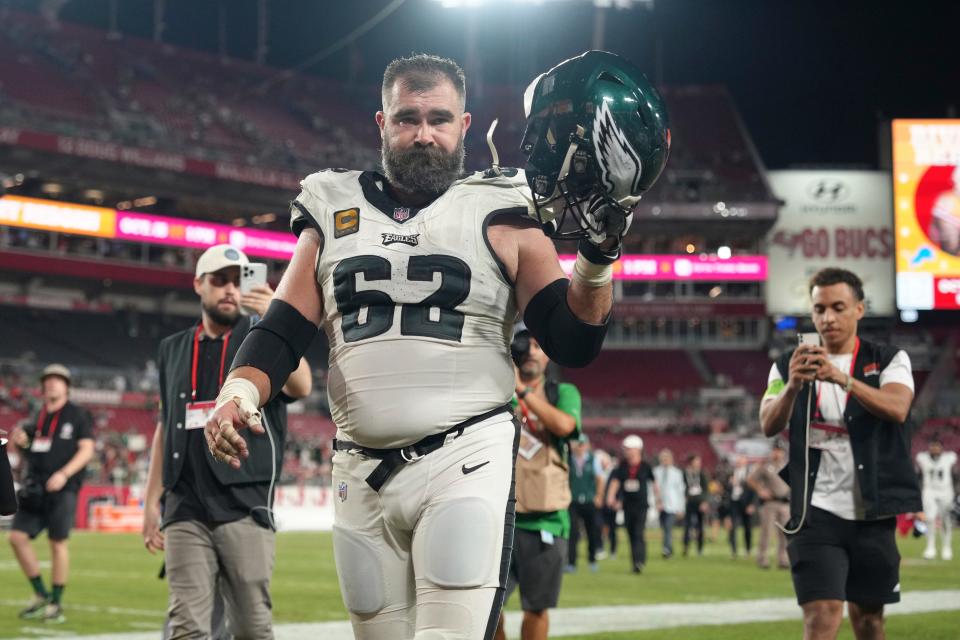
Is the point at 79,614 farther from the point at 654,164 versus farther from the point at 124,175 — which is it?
the point at 124,175

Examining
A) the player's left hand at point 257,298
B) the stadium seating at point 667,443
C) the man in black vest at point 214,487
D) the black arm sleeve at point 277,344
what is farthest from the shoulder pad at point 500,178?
the stadium seating at point 667,443

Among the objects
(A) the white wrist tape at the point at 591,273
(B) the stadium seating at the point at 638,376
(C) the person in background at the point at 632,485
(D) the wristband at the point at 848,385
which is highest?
(B) the stadium seating at the point at 638,376

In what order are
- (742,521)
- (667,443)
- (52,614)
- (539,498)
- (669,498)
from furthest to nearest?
(667,443) → (742,521) → (669,498) → (52,614) → (539,498)

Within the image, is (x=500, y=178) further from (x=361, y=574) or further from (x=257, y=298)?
(x=257, y=298)

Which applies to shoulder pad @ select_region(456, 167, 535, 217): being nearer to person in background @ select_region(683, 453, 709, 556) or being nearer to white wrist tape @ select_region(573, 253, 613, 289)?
white wrist tape @ select_region(573, 253, 613, 289)

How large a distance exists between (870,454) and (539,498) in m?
2.11

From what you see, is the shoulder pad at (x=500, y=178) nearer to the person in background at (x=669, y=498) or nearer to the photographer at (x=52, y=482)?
the photographer at (x=52, y=482)

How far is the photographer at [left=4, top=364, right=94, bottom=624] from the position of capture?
440 inches

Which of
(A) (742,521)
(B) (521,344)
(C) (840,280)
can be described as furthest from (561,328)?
(A) (742,521)

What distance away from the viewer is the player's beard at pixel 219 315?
21.3 feet

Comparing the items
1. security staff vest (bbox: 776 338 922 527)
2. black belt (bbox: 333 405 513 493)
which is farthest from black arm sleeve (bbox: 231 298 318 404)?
security staff vest (bbox: 776 338 922 527)

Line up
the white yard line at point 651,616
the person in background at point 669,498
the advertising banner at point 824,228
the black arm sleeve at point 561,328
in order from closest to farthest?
the black arm sleeve at point 561,328, the white yard line at point 651,616, the person in background at point 669,498, the advertising banner at point 824,228

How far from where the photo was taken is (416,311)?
12.1 ft

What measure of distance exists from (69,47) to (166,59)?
17.1 ft
